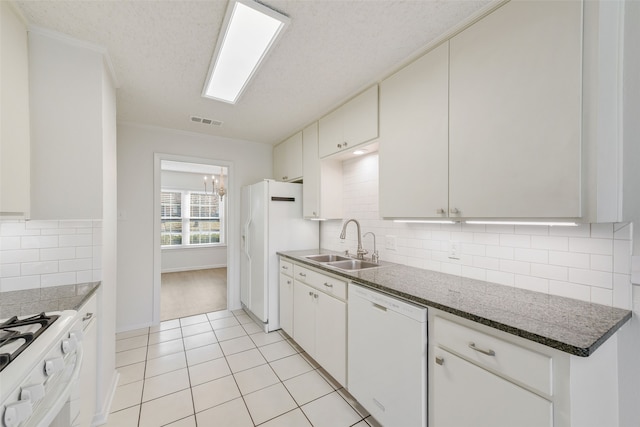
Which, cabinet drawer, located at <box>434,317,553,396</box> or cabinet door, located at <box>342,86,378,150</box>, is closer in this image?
cabinet drawer, located at <box>434,317,553,396</box>

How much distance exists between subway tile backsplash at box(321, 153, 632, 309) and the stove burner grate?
2.04 meters

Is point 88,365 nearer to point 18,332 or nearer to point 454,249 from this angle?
point 18,332

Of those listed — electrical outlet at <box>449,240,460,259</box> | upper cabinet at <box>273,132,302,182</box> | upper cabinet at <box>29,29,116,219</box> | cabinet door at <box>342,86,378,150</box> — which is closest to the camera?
upper cabinet at <box>29,29,116,219</box>

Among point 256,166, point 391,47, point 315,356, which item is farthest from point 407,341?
point 256,166

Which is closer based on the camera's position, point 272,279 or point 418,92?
point 418,92

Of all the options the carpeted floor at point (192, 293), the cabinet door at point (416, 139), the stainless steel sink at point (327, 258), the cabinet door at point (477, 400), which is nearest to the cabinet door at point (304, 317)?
the stainless steel sink at point (327, 258)

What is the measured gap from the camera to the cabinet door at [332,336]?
1.92m

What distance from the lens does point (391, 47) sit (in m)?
1.69

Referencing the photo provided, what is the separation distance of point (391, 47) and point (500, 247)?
4.81ft

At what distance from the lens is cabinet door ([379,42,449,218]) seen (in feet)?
5.20

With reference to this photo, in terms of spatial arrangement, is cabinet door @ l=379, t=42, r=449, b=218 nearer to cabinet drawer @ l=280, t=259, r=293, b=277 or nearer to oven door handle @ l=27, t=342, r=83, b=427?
cabinet drawer @ l=280, t=259, r=293, b=277

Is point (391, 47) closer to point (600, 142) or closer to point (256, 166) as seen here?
point (600, 142)

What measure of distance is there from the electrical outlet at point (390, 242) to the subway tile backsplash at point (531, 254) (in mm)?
11

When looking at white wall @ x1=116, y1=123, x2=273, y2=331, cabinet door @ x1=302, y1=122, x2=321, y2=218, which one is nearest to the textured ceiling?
cabinet door @ x1=302, y1=122, x2=321, y2=218
